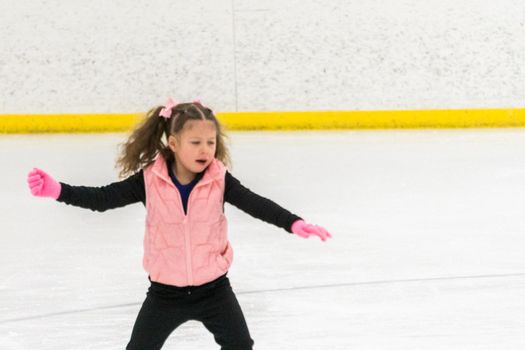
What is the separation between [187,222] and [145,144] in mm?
197

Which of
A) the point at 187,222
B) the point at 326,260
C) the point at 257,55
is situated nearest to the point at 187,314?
the point at 187,222

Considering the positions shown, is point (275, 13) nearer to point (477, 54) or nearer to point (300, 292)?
point (477, 54)

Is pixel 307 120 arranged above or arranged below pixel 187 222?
below

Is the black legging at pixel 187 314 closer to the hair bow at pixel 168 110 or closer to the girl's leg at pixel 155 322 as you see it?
the girl's leg at pixel 155 322

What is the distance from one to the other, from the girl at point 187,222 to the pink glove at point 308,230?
0.15 feet

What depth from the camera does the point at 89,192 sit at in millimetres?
1757

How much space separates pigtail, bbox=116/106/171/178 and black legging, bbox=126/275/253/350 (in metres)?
0.23

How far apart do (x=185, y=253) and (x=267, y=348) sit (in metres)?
0.55

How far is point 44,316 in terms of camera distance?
8.15 feet

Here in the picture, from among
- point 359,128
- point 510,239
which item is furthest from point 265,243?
point 359,128

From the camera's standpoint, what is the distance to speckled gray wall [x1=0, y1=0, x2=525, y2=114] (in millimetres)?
7012

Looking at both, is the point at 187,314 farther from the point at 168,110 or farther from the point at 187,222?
the point at 168,110

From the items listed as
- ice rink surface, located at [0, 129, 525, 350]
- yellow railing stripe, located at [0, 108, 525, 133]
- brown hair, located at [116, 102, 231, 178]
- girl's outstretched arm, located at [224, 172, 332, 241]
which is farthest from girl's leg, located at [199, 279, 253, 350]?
yellow railing stripe, located at [0, 108, 525, 133]

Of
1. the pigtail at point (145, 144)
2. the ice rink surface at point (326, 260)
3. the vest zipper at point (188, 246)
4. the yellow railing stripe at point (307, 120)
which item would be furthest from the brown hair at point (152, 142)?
the yellow railing stripe at point (307, 120)
